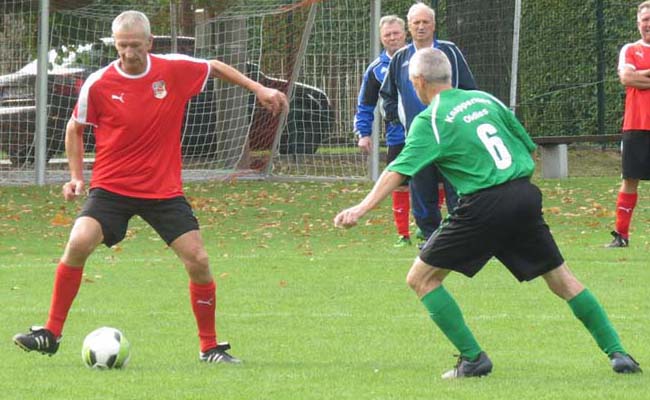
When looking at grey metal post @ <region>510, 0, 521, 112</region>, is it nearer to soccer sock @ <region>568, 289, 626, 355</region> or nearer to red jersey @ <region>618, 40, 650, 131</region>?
red jersey @ <region>618, 40, 650, 131</region>

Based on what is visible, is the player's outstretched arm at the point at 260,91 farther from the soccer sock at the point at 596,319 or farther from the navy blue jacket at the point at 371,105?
the navy blue jacket at the point at 371,105

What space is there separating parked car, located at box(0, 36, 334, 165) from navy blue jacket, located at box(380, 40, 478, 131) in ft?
32.1

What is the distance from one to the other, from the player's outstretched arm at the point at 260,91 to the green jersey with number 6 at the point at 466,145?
2.91 feet

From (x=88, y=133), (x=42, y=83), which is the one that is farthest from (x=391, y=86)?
(x=88, y=133)

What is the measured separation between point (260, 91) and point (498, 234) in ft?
5.19

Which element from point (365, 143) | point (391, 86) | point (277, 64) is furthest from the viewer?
point (277, 64)

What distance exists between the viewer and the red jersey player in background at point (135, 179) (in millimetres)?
7766

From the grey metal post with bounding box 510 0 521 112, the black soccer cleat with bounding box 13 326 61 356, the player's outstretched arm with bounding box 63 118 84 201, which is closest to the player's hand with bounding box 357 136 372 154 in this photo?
the player's outstretched arm with bounding box 63 118 84 201

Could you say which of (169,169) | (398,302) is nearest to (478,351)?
(169,169)

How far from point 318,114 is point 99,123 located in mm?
14385

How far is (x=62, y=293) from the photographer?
25.8 feet

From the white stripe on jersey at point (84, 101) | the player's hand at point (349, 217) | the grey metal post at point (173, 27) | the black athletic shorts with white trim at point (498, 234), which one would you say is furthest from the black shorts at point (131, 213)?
the grey metal post at point (173, 27)

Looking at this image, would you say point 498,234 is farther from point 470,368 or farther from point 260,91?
point 260,91

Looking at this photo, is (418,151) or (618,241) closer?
(418,151)
